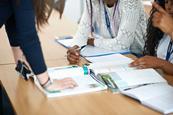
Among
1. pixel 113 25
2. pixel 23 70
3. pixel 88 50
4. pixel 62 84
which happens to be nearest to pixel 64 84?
pixel 62 84

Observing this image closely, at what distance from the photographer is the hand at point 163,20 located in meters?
1.67

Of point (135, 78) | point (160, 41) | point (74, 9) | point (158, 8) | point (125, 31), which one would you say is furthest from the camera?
point (74, 9)

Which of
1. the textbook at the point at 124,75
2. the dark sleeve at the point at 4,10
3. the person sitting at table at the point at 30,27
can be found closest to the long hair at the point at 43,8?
the person sitting at table at the point at 30,27

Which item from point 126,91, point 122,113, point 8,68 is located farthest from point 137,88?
point 8,68

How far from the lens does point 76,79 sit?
4.99 feet

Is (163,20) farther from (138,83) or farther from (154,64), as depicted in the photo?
(138,83)

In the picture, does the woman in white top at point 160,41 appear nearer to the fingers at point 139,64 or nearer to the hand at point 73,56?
the fingers at point 139,64

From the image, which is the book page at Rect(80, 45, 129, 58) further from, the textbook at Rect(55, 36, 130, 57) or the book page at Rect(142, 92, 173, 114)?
the book page at Rect(142, 92, 173, 114)

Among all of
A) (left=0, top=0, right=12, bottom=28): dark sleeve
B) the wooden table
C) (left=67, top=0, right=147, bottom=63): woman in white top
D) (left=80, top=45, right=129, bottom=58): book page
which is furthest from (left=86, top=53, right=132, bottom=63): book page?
(left=0, top=0, right=12, bottom=28): dark sleeve

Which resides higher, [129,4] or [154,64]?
[129,4]

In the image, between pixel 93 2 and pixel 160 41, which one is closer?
pixel 160 41

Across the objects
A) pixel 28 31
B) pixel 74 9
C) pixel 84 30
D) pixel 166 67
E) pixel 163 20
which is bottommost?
pixel 74 9

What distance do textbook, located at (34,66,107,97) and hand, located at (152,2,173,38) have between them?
470 millimetres

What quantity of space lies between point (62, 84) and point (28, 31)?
1.01 feet
